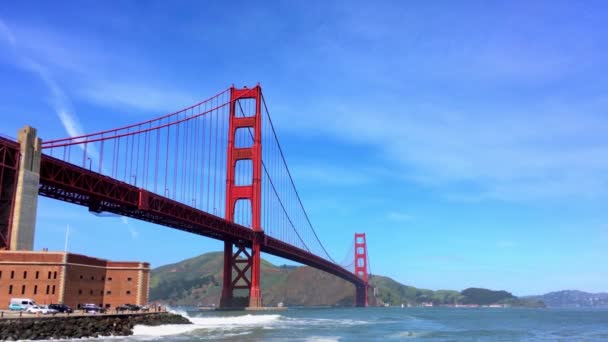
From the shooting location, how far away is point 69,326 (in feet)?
118

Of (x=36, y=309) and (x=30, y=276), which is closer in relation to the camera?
(x=36, y=309)

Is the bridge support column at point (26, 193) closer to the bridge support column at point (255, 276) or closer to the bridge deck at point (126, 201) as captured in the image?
the bridge deck at point (126, 201)

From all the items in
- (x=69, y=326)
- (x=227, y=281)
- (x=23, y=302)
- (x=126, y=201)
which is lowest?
(x=69, y=326)

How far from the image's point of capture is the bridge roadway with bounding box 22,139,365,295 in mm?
48000

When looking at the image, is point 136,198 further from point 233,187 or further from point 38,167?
point 233,187

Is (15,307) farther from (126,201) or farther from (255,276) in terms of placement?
(255,276)

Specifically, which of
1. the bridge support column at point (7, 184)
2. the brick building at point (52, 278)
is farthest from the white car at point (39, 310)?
the bridge support column at point (7, 184)

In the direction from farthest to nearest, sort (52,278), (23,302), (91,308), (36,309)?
1. (91,308)
2. (52,278)
3. (23,302)
4. (36,309)

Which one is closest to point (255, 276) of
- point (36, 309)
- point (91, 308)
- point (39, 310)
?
point (91, 308)

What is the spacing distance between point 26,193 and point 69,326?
429 inches

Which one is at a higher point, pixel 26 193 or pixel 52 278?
pixel 26 193

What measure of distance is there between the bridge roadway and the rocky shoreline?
12176mm

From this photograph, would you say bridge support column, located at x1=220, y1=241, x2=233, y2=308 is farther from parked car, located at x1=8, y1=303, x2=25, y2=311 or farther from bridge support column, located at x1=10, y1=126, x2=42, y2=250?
parked car, located at x1=8, y1=303, x2=25, y2=311

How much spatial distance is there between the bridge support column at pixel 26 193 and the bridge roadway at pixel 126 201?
1.25 meters
